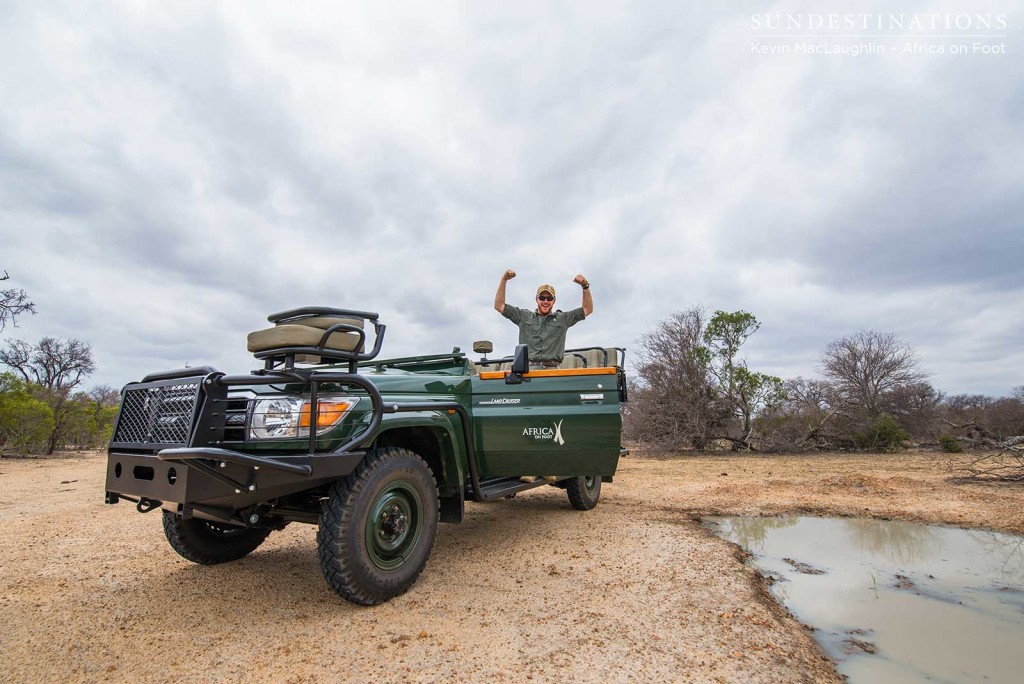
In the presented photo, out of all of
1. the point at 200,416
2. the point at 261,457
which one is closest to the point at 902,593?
the point at 261,457

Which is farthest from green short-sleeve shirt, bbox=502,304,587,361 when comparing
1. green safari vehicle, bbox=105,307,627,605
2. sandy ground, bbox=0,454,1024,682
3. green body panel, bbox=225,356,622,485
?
sandy ground, bbox=0,454,1024,682

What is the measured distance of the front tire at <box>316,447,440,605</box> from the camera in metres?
3.00

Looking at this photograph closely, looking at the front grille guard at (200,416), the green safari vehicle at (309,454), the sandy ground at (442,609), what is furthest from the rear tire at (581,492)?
the front grille guard at (200,416)

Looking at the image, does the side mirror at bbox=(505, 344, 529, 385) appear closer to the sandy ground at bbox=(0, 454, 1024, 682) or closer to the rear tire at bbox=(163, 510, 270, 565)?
the sandy ground at bbox=(0, 454, 1024, 682)

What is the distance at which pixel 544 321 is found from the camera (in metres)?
5.76

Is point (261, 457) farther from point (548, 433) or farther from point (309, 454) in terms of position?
point (548, 433)

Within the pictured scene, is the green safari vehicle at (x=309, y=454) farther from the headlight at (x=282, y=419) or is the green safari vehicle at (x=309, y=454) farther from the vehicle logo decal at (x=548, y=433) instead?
the vehicle logo decal at (x=548, y=433)

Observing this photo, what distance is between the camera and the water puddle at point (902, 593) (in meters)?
2.54

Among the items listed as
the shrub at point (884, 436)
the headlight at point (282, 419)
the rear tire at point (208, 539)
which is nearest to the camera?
the headlight at point (282, 419)

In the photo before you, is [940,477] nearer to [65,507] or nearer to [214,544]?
[214,544]

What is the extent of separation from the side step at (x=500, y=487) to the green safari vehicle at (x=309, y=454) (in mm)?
46

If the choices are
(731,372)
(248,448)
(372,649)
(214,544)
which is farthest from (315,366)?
(731,372)

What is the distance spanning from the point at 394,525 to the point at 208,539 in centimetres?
159

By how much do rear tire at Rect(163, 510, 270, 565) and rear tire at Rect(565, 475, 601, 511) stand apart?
313cm
